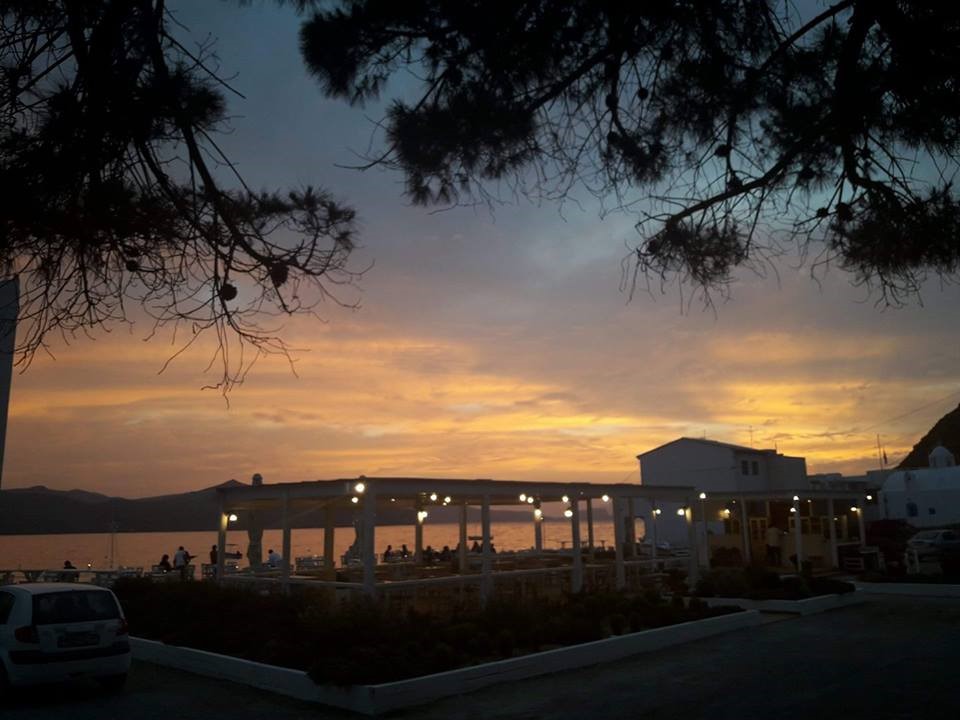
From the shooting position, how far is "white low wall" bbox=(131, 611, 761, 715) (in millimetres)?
9070

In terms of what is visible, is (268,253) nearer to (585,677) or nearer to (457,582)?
(585,677)

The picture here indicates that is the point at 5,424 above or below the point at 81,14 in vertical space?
below

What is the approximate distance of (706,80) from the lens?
7453mm

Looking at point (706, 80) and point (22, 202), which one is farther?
point (706, 80)

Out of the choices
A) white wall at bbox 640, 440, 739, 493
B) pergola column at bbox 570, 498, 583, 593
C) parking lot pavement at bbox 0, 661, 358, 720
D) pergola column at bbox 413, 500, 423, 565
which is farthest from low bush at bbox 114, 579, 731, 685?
white wall at bbox 640, 440, 739, 493

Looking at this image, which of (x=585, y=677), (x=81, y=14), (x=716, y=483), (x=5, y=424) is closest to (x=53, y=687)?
(x=5, y=424)

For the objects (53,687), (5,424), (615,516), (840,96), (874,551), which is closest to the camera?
(840,96)

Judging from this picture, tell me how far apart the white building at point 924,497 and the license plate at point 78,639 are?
176ft

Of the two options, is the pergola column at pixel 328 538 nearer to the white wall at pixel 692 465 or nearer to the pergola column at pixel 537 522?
the pergola column at pixel 537 522

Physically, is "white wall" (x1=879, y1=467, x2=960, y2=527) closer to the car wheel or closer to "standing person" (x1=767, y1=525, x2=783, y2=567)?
"standing person" (x1=767, y1=525, x2=783, y2=567)

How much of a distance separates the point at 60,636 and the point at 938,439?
5923 inches

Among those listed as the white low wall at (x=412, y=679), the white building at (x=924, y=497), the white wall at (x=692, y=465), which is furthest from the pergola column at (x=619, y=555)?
the white building at (x=924, y=497)

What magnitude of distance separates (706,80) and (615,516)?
1255cm

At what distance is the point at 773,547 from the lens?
27.9 metres
